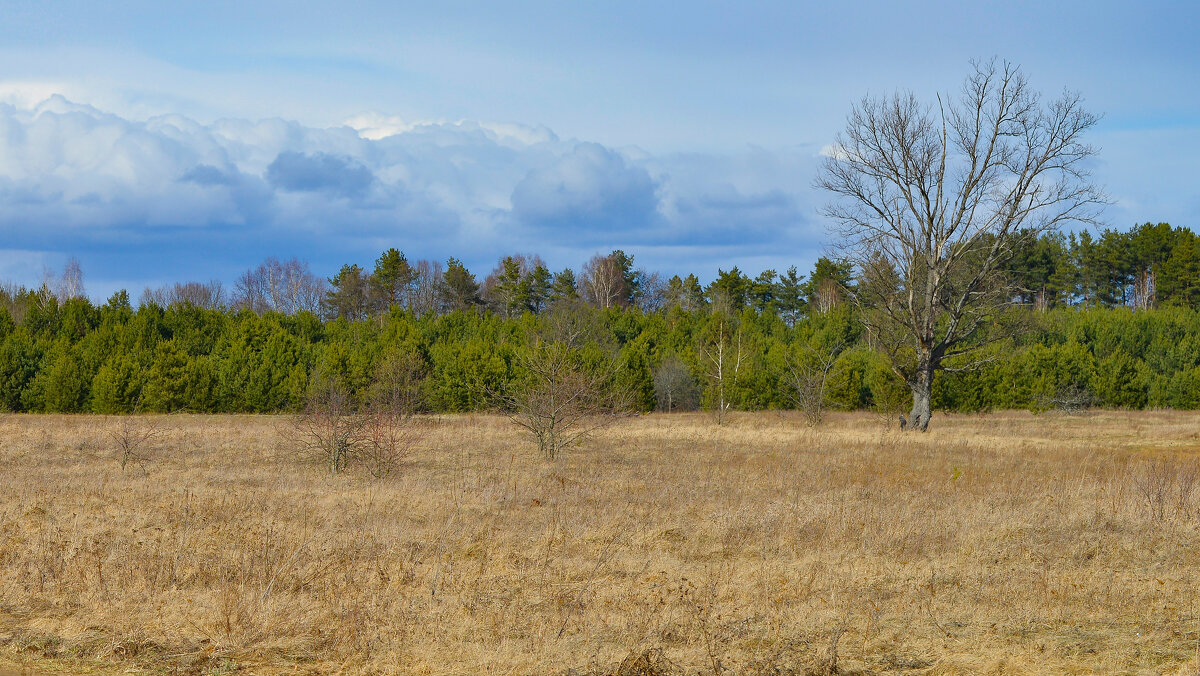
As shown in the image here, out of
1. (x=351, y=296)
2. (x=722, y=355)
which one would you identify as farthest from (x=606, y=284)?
(x=722, y=355)

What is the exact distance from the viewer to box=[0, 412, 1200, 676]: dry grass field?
7.02 meters

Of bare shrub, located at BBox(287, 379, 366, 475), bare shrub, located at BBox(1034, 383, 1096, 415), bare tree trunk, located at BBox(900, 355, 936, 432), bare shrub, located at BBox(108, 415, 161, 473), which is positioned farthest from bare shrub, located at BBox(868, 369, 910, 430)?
bare shrub, located at BBox(108, 415, 161, 473)

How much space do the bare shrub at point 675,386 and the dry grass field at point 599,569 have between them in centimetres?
2790

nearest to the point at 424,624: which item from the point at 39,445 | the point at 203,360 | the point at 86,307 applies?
the point at 39,445

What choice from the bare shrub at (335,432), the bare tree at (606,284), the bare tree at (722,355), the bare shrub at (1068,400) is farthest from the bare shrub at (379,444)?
the bare tree at (606,284)

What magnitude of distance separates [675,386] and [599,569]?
3756 centimetres

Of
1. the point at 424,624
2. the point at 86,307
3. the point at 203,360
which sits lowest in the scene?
the point at 424,624

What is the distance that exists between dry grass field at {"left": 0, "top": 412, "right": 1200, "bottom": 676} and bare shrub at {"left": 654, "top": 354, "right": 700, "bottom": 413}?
27896mm

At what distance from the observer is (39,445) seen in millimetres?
21656

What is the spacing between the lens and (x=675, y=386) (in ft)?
154

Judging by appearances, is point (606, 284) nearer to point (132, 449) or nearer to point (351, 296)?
point (351, 296)

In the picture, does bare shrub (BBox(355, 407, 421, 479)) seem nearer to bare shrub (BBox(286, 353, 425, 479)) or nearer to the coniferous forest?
bare shrub (BBox(286, 353, 425, 479))

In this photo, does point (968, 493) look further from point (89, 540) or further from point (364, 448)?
point (89, 540)

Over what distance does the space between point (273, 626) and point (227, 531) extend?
4284 millimetres
